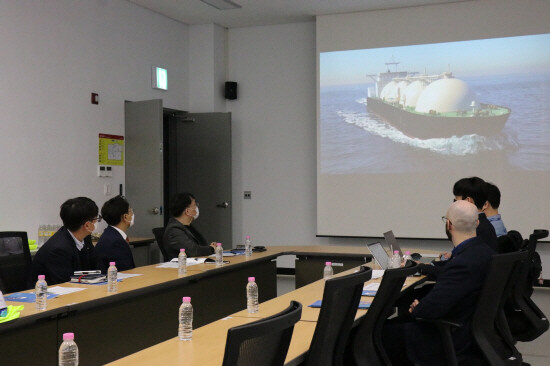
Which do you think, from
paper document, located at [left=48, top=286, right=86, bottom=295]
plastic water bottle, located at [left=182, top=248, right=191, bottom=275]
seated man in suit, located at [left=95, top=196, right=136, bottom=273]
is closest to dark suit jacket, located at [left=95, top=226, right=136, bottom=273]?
seated man in suit, located at [left=95, top=196, right=136, bottom=273]

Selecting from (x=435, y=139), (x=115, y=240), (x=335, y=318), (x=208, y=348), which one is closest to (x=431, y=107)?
(x=435, y=139)

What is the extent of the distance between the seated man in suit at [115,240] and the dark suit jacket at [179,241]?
749mm

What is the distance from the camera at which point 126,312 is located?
393 cm

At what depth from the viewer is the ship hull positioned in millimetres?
7863

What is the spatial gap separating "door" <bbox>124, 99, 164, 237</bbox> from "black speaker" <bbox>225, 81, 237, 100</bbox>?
5.80 feet

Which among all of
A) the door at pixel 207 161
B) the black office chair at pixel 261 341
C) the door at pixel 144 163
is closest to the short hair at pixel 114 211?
the door at pixel 144 163

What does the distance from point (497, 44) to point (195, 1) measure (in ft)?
11.8

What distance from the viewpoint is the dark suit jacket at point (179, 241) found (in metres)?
5.54

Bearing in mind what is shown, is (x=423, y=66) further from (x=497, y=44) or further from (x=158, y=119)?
(x=158, y=119)

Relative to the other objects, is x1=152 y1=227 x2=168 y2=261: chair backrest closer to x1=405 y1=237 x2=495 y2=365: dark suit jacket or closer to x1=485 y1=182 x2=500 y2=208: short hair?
x1=485 y1=182 x2=500 y2=208: short hair

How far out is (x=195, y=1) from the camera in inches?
311

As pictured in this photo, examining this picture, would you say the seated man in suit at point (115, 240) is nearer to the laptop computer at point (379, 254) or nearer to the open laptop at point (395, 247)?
the laptop computer at point (379, 254)

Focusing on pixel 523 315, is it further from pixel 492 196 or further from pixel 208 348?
pixel 208 348

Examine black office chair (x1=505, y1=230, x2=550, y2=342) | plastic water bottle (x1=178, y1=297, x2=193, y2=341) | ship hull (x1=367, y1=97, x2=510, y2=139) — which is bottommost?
black office chair (x1=505, y1=230, x2=550, y2=342)
